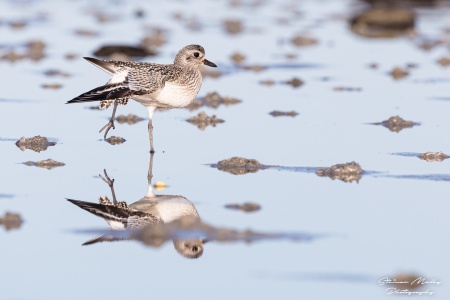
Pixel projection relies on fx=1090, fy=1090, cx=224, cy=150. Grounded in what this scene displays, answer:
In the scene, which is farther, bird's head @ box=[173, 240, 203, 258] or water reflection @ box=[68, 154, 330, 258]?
water reflection @ box=[68, 154, 330, 258]

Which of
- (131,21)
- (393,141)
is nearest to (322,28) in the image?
(131,21)

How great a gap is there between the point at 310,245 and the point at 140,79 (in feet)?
12.3

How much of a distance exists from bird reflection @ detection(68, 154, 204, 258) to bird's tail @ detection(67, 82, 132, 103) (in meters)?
1.46

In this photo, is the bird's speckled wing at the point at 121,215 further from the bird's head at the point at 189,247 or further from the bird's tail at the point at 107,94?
the bird's tail at the point at 107,94

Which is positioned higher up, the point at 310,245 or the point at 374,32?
the point at 374,32

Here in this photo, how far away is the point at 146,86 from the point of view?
11.1 meters

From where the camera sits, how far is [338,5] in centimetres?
2891

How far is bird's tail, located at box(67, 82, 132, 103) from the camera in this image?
10.8 metres

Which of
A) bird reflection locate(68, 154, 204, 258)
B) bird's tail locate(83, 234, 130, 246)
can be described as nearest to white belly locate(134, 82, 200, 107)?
bird reflection locate(68, 154, 204, 258)

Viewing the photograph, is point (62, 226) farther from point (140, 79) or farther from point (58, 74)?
point (58, 74)

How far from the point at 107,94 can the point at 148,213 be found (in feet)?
7.73

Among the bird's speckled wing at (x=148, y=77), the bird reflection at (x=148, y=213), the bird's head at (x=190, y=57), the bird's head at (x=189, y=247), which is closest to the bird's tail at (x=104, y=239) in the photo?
the bird reflection at (x=148, y=213)

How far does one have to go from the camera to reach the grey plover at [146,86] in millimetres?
10984

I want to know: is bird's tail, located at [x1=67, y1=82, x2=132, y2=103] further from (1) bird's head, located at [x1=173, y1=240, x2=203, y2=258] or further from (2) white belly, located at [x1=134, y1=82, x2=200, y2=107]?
(1) bird's head, located at [x1=173, y1=240, x2=203, y2=258]
